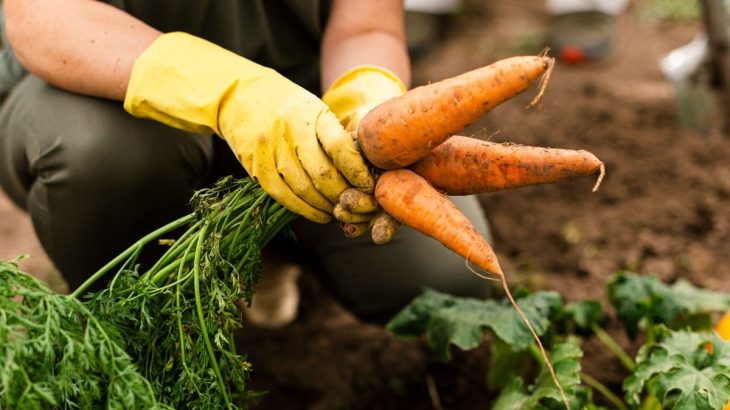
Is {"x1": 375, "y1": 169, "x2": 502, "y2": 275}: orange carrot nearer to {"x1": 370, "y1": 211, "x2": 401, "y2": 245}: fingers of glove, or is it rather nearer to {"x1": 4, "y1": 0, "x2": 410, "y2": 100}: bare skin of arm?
{"x1": 370, "y1": 211, "x2": 401, "y2": 245}: fingers of glove

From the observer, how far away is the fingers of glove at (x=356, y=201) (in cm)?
152

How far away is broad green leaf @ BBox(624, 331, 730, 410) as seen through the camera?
153 centimetres

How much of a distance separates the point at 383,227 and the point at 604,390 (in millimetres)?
833

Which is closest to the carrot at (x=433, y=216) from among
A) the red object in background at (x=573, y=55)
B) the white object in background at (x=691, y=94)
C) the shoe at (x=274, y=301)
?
the shoe at (x=274, y=301)

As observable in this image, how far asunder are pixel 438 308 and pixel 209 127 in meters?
0.74

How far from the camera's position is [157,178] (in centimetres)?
185

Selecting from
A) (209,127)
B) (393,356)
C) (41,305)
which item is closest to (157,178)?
(209,127)

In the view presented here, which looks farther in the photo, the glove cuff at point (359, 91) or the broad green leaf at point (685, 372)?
the glove cuff at point (359, 91)

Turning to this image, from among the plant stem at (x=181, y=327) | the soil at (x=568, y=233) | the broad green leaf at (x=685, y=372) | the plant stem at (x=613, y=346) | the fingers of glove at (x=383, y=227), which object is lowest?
the soil at (x=568, y=233)

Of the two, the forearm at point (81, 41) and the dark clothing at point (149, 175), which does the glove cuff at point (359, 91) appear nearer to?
the dark clothing at point (149, 175)

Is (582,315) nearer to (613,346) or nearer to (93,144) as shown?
(613,346)

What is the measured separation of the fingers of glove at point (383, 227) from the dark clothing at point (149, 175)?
0.56 meters

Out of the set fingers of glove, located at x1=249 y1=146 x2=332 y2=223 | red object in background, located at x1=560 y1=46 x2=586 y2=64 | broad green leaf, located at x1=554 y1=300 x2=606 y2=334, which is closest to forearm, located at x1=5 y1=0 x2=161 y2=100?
fingers of glove, located at x1=249 y1=146 x2=332 y2=223

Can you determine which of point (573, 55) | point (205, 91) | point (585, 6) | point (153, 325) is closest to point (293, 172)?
point (205, 91)
